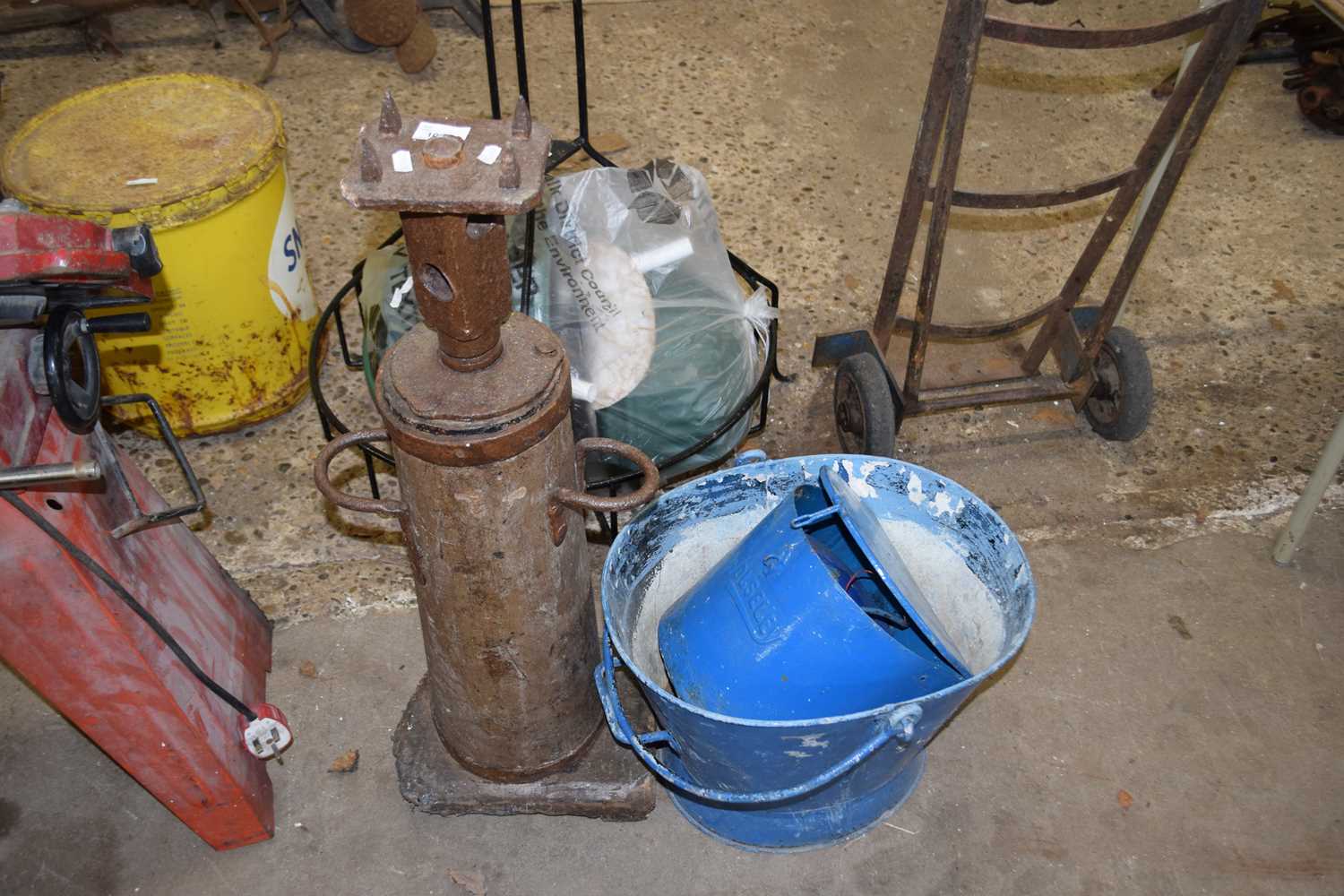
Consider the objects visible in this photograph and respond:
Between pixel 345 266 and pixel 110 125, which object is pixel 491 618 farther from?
pixel 345 266

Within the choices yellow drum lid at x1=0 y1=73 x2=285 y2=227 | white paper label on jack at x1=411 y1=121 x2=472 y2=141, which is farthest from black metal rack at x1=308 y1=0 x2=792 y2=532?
white paper label on jack at x1=411 y1=121 x2=472 y2=141

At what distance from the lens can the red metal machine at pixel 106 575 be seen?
1449mm

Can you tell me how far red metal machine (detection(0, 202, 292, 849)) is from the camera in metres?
1.45

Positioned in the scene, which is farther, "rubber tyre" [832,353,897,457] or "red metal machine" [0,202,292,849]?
"rubber tyre" [832,353,897,457]

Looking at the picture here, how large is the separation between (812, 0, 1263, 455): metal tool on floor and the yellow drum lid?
151cm

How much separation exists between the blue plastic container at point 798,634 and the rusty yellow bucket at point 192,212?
4.58ft

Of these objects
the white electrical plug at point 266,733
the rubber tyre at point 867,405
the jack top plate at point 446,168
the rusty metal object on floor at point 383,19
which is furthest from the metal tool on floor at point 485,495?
the rusty metal object on floor at point 383,19

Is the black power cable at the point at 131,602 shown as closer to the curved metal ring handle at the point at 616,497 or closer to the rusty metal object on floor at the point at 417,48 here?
the curved metal ring handle at the point at 616,497

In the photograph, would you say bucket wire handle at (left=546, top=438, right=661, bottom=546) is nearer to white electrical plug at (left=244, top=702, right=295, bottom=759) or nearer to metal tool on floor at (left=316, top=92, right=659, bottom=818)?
metal tool on floor at (left=316, top=92, right=659, bottom=818)

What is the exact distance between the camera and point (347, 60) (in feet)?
13.5

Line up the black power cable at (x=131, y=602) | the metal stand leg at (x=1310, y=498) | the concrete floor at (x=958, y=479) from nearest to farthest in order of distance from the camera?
the black power cable at (x=131, y=602), the concrete floor at (x=958, y=479), the metal stand leg at (x=1310, y=498)

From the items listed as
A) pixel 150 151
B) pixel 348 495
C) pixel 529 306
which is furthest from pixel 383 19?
pixel 348 495

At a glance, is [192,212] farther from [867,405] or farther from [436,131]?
[867,405]

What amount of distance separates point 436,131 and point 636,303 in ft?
3.33
